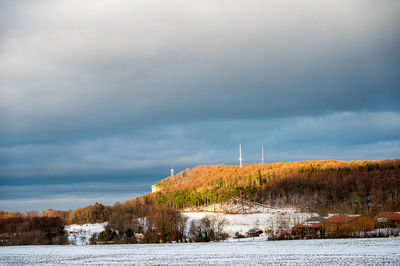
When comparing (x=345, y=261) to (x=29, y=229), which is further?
(x=29, y=229)

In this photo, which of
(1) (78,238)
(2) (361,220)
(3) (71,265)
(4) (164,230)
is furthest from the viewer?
(1) (78,238)

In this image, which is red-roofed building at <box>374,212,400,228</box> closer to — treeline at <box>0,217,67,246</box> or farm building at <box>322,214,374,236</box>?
Answer: farm building at <box>322,214,374,236</box>

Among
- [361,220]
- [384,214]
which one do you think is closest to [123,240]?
[361,220]

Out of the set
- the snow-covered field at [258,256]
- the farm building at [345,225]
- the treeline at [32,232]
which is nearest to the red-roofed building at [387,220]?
the farm building at [345,225]

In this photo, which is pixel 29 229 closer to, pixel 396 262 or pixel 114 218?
pixel 114 218

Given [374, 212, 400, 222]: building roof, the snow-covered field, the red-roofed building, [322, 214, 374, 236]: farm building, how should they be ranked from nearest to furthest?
the snow-covered field < [322, 214, 374, 236]: farm building < the red-roofed building < [374, 212, 400, 222]: building roof

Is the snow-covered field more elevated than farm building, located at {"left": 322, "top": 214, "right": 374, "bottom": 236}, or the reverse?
farm building, located at {"left": 322, "top": 214, "right": 374, "bottom": 236}

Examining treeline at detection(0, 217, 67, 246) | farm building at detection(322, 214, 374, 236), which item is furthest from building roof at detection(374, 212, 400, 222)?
treeline at detection(0, 217, 67, 246)

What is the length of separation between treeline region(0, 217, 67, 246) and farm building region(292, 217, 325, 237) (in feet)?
257

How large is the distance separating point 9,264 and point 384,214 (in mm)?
116380

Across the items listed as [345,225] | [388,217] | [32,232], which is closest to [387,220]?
[388,217]

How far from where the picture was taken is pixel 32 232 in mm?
148625

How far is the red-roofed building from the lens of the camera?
134950mm

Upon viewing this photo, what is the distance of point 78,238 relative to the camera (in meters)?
194
